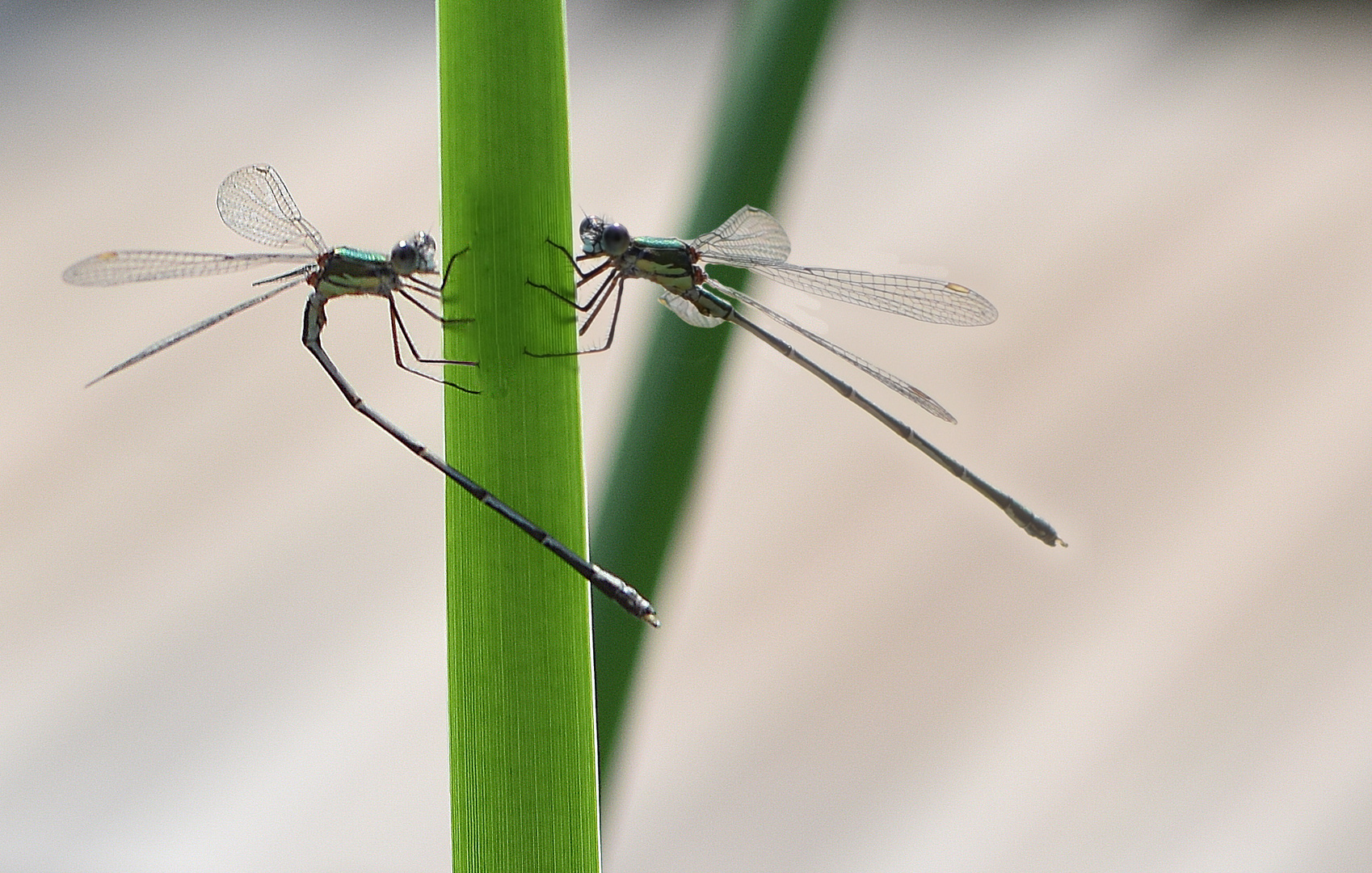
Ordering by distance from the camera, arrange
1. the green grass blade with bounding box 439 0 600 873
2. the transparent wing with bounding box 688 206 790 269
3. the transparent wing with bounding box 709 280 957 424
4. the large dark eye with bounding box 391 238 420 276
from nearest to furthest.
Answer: the green grass blade with bounding box 439 0 600 873 → the large dark eye with bounding box 391 238 420 276 → the transparent wing with bounding box 688 206 790 269 → the transparent wing with bounding box 709 280 957 424

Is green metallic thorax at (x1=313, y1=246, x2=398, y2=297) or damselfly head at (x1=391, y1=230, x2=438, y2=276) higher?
damselfly head at (x1=391, y1=230, x2=438, y2=276)

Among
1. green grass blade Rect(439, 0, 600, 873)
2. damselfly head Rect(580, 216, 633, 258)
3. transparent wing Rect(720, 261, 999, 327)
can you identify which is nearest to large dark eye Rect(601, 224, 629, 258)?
damselfly head Rect(580, 216, 633, 258)

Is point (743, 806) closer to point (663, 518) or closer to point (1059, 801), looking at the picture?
point (1059, 801)

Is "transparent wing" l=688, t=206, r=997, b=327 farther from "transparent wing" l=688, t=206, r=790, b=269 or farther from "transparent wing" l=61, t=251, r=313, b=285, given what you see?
"transparent wing" l=61, t=251, r=313, b=285

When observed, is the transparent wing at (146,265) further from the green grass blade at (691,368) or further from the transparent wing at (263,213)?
the green grass blade at (691,368)

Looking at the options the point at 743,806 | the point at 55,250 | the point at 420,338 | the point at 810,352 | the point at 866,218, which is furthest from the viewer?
the point at 866,218

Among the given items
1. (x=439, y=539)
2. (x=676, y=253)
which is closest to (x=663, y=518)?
(x=676, y=253)
